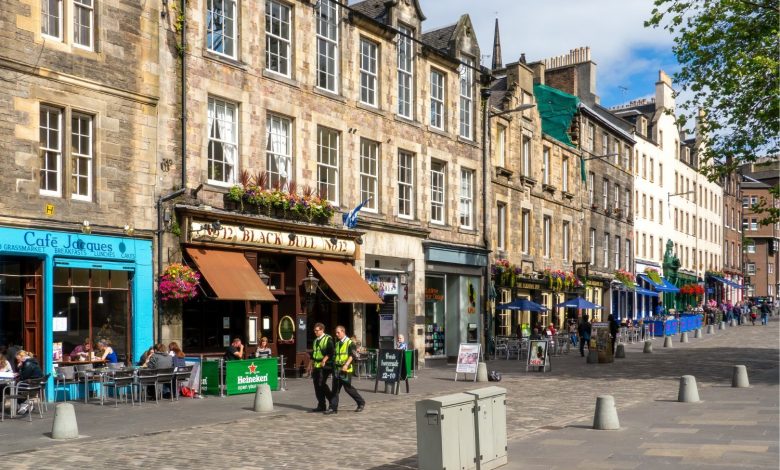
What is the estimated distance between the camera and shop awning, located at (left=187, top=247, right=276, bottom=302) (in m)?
20.9

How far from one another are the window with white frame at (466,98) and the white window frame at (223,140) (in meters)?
11.9

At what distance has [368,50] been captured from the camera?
27.9 m

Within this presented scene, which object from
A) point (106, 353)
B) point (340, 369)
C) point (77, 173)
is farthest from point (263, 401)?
point (77, 173)

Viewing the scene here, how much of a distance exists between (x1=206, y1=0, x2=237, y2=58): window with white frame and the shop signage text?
4.40 meters

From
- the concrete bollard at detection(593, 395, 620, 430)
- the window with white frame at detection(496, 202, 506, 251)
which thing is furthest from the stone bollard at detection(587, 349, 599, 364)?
the concrete bollard at detection(593, 395, 620, 430)

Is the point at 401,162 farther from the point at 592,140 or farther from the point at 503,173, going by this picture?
the point at 592,140

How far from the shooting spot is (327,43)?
26.1 meters

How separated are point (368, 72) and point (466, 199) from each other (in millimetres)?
7264

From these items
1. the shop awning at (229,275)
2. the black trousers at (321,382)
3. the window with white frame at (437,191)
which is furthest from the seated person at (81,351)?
the window with white frame at (437,191)

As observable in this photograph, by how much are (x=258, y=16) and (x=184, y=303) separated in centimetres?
759

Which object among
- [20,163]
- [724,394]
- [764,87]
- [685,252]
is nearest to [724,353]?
[764,87]

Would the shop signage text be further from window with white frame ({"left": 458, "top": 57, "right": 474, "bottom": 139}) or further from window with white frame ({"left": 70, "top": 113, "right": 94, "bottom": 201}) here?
window with white frame ({"left": 458, "top": 57, "right": 474, "bottom": 139})

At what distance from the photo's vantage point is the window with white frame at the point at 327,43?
2573 centimetres

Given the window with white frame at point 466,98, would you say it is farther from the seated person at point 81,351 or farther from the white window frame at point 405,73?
the seated person at point 81,351
